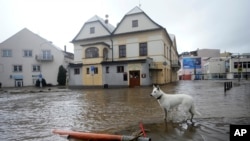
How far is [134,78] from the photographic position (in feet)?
104

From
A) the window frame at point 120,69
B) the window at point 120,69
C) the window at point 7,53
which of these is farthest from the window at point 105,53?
the window at point 7,53

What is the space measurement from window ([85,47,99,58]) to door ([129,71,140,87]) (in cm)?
686

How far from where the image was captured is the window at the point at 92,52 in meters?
34.8

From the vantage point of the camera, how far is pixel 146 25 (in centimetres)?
3353

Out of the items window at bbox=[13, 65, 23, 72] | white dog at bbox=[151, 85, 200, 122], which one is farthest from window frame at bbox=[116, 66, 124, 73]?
white dog at bbox=[151, 85, 200, 122]

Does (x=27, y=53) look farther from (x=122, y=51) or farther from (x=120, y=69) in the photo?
(x=120, y=69)

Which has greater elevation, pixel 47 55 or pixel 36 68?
pixel 47 55

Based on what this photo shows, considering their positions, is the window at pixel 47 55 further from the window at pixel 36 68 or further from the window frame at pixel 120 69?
the window frame at pixel 120 69

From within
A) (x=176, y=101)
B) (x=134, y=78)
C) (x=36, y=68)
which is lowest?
(x=176, y=101)

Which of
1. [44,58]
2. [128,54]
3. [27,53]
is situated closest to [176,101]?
[128,54]

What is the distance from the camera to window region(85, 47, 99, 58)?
3484 centimetres

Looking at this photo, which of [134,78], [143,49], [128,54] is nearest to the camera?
[134,78]

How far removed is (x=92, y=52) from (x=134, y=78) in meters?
8.53

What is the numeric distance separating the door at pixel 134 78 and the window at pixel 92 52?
22.5 feet
